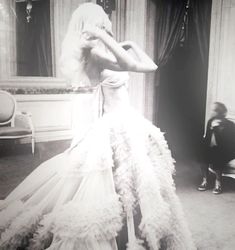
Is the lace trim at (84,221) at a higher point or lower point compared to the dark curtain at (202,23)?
lower

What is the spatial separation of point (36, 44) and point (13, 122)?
1.37ft

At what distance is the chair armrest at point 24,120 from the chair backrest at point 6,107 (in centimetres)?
3

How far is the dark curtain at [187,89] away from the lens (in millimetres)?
2443

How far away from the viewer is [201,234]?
7.38 ft

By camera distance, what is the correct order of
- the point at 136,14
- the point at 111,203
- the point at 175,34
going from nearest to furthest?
the point at 111,203
the point at 136,14
the point at 175,34

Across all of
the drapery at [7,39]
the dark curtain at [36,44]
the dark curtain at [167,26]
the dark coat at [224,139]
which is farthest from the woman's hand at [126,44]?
the dark coat at [224,139]

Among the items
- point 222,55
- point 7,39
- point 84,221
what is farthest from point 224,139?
point 7,39

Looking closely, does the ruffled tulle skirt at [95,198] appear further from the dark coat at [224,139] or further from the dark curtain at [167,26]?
the dark coat at [224,139]

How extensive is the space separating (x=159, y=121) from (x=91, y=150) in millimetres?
766

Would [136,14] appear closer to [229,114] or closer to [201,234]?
[229,114]

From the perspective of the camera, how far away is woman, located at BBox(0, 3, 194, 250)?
1856 millimetres

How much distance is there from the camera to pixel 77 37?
6.23ft

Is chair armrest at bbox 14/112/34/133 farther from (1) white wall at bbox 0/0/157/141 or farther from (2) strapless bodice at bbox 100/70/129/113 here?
(2) strapless bodice at bbox 100/70/129/113

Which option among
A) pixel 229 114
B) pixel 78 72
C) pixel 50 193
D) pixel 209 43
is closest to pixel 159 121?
pixel 229 114
